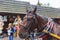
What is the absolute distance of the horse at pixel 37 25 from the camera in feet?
16.2

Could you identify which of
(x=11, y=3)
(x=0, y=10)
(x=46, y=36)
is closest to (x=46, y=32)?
(x=46, y=36)

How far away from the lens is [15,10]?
14500 millimetres

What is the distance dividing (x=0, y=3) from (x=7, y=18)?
1273 millimetres

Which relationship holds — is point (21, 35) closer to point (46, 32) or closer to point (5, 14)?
point (46, 32)

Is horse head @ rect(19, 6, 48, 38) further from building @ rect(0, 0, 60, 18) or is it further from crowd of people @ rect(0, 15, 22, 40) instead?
building @ rect(0, 0, 60, 18)

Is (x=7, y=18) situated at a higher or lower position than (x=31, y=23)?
lower

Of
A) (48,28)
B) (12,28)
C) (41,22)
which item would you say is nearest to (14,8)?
(12,28)

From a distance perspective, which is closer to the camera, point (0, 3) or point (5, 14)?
point (5, 14)

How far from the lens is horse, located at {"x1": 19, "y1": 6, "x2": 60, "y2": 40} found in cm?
495

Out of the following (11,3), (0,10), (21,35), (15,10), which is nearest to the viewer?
(21,35)

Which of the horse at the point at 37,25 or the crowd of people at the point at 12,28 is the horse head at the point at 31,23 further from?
the crowd of people at the point at 12,28

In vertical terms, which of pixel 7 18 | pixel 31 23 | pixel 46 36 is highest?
pixel 31 23

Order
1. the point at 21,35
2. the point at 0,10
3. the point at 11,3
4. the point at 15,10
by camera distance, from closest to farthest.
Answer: the point at 21,35 → the point at 0,10 → the point at 15,10 → the point at 11,3

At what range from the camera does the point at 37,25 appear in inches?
199
